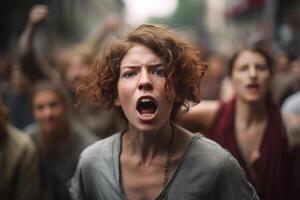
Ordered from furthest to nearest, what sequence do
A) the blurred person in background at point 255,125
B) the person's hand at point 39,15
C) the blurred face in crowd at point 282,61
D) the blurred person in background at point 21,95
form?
1. the blurred face in crowd at point 282,61
2. the blurred person in background at point 21,95
3. the person's hand at point 39,15
4. the blurred person in background at point 255,125

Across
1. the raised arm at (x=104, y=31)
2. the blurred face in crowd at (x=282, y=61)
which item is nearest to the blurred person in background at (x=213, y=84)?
the blurred face in crowd at (x=282, y=61)

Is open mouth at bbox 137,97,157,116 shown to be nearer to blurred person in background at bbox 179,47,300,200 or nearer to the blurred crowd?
the blurred crowd

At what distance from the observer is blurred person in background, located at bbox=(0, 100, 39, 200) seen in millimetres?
3428

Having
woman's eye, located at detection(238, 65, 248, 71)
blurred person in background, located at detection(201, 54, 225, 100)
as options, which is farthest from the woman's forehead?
blurred person in background, located at detection(201, 54, 225, 100)

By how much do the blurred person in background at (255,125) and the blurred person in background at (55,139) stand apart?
880 mm

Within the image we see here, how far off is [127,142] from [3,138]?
51.1 inches

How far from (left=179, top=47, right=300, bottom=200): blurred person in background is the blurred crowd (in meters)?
0.10

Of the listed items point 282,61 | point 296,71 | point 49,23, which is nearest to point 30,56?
point 296,71

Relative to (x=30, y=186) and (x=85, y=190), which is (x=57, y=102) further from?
(x=85, y=190)

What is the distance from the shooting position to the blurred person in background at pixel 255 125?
3287 mm

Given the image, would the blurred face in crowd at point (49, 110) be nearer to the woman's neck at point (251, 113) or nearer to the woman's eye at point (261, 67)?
the woman's neck at point (251, 113)

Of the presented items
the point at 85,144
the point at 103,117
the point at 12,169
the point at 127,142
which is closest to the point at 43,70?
the point at 103,117

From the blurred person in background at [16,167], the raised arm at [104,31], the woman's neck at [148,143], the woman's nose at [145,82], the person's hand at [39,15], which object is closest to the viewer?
the woman's nose at [145,82]

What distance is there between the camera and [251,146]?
11.2ft
